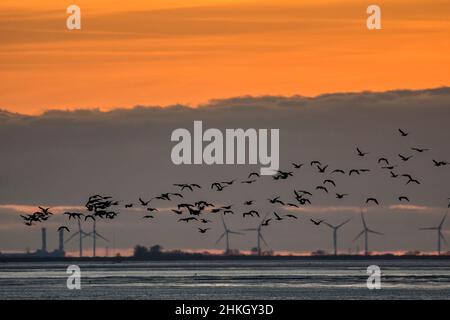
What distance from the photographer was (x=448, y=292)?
481 feet

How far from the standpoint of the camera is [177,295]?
143375 mm
